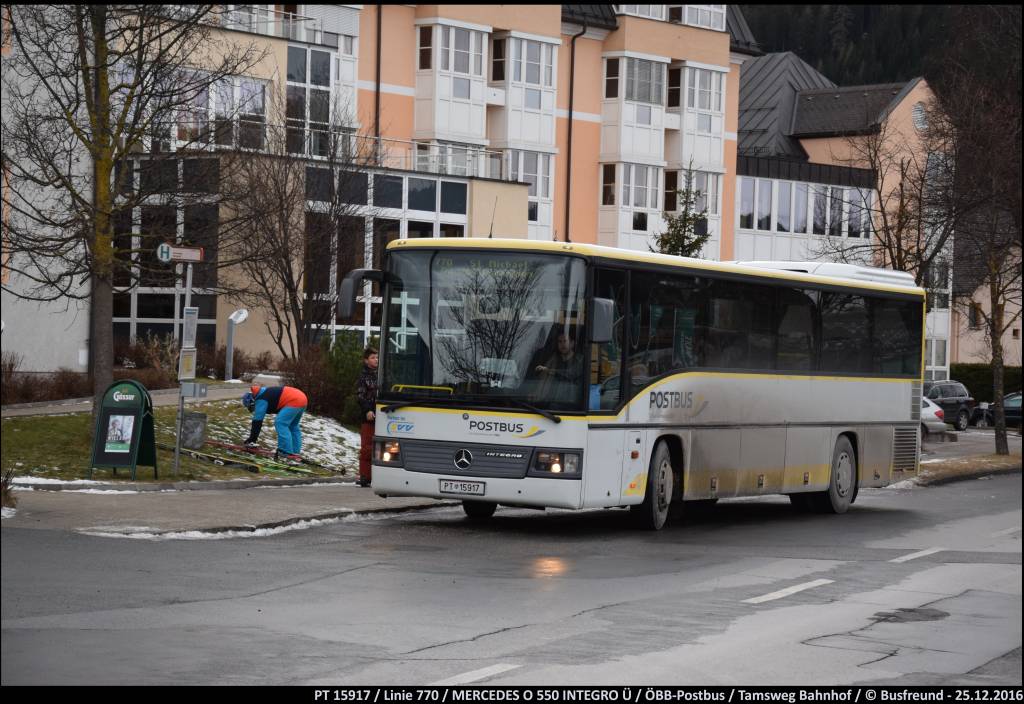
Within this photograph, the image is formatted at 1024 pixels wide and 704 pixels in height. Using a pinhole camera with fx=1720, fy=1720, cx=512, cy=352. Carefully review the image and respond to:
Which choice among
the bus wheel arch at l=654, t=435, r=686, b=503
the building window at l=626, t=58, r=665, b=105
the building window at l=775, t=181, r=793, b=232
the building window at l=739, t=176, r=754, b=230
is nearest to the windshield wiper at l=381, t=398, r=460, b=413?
the bus wheel arch at l=654, t=435, r=686, b=503

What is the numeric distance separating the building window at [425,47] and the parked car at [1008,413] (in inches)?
889

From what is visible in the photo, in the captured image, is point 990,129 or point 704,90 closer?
point 990,129

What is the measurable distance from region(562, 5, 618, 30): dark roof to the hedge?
23.8 m

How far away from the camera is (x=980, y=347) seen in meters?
85.4

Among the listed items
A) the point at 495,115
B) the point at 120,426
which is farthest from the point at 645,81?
the point at 120,426

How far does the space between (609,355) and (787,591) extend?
4700 millimetres

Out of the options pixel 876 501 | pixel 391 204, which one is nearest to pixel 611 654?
pixel 876 501

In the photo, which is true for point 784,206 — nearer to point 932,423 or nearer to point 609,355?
point 932,423

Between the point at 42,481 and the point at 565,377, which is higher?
the point at 565,377

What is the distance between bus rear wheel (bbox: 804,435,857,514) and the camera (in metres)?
23.4

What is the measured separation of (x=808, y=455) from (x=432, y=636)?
12.6 m

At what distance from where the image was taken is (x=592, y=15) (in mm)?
64500

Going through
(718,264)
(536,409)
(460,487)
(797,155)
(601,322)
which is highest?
(797,155)

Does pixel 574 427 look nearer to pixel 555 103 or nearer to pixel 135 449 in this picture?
pixel 135 449
